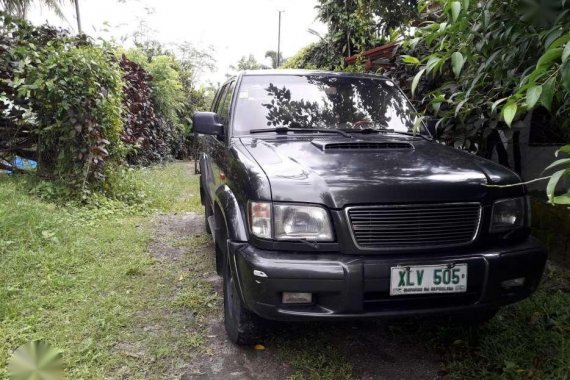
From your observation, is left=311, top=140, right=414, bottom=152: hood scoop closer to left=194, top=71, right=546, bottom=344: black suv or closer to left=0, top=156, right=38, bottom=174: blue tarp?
left=194, top=71, right=546, bottom=344: black suv

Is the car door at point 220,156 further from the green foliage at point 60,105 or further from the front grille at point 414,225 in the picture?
the green foliage at point 60,105

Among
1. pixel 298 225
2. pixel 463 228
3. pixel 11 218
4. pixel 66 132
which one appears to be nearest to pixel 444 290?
pixel 463 228

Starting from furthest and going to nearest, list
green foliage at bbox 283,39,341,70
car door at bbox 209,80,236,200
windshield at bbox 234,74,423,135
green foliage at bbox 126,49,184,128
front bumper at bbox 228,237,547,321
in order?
green foliage at bbox 283,39,341,70 < green foliage at bbox 126,49,184,128 < windshield at bbox 234,74,423,135 < car door at bbox 209,80,236,200 < front bumper at bbox 228,237,547,321

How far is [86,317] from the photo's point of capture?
9.98 ft

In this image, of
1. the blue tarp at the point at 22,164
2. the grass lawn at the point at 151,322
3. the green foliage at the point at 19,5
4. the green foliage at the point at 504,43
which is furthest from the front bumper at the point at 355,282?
the green foliage at the point at 19,5

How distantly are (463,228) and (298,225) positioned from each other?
0.86 meters

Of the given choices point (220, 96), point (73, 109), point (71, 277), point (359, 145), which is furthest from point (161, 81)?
point (359, 145)

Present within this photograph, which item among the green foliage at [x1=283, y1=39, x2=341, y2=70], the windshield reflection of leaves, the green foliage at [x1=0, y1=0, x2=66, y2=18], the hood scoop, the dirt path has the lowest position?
the dirt path

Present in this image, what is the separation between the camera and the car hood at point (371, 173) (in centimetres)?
224

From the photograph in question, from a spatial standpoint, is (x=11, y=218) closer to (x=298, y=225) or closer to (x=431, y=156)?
(x=298, y=225)

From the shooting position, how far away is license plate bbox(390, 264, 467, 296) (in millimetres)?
2195

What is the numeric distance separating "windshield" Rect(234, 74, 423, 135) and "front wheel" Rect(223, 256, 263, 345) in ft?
3.72

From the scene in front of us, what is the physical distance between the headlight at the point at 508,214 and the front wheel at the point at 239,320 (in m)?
1.41

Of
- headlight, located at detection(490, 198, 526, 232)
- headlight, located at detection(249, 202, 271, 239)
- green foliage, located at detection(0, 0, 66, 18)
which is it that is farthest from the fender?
green foliage, located at detection(0, 0, 66, 18)
